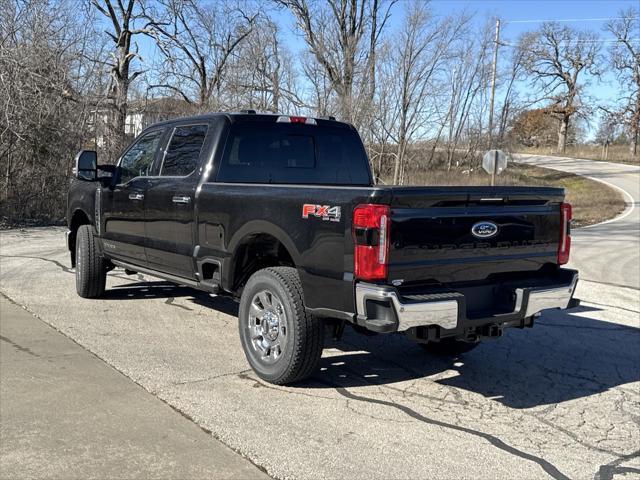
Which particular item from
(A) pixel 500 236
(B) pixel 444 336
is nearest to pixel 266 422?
(B) pixel 444 336

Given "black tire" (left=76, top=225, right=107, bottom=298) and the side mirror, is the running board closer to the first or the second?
"black tire" (left=76, top=225, right=107, bottom=298)

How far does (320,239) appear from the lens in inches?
169

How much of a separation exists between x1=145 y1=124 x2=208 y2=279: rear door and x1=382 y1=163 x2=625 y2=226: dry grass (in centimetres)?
1315

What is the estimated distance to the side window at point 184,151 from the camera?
589 centimetres

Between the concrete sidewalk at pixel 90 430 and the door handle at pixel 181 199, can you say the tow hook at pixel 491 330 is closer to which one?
the concrete sidewalk at pixel 90 430

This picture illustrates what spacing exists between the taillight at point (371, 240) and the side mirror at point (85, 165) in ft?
13.3

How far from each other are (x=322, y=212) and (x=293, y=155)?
1956mm

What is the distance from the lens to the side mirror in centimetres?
692

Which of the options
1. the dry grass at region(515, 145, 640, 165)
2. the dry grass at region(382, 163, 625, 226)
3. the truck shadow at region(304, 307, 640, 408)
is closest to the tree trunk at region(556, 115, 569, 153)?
the dry grass at region(515, 145, 640, 165)

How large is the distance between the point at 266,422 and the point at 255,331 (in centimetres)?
103

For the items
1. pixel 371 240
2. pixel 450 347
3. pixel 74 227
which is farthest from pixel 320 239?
pixel 74 227

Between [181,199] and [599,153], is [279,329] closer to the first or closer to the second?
[181,199]

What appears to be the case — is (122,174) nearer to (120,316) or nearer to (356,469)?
(120,316)

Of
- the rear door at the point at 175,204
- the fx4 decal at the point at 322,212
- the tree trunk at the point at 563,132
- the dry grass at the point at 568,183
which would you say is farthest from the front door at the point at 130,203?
the tree trunk at the point at 563,132
